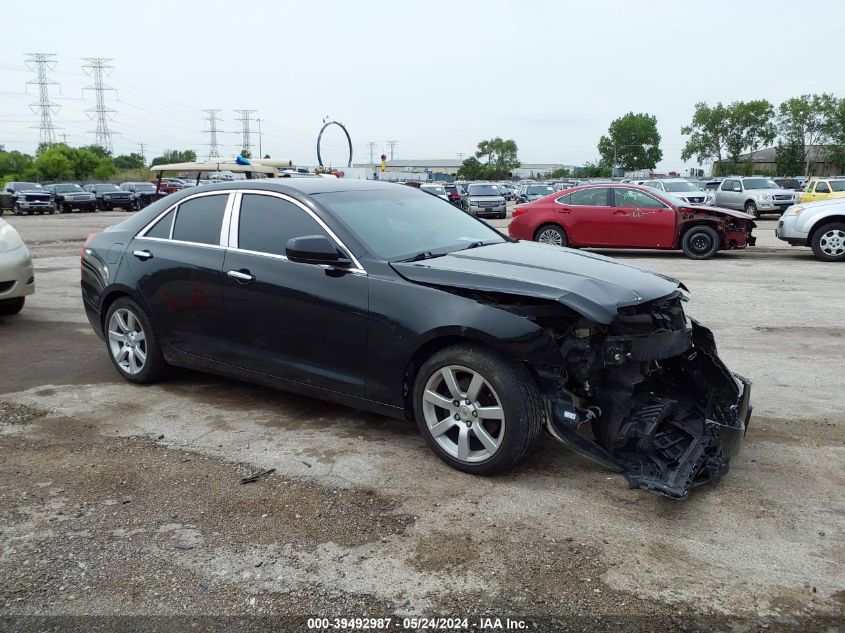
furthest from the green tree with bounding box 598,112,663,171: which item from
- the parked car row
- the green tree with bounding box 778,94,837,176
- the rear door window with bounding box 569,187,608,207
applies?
the rear door window with bounding box 569,187,608,207

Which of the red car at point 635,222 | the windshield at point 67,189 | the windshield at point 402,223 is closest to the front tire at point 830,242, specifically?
the red car at point 635,222

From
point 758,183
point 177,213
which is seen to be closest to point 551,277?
point 177,213

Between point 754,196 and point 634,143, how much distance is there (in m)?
128

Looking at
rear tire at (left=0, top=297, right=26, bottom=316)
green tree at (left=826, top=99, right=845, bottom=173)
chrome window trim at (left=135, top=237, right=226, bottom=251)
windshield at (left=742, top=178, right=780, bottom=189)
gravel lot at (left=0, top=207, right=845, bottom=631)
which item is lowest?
gravel lot at (left=0, top=207, right=845, bottom=631)

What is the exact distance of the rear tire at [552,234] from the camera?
15.2m

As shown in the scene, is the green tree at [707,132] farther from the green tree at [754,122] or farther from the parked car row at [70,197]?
the parked car row at [70,197]

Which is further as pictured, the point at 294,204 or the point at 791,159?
the point at 791,159

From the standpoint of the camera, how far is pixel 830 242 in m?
13.6

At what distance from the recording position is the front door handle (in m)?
4.88

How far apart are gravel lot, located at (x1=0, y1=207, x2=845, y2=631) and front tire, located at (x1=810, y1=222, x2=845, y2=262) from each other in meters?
9.27

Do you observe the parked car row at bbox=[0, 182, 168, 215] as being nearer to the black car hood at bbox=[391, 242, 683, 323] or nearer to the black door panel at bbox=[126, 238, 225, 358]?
the black door panel at bbox=[126, 238, 225, 358]

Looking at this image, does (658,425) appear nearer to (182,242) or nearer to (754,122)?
(182,242)

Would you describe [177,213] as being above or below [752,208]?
above

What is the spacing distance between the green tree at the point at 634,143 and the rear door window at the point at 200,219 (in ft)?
493
